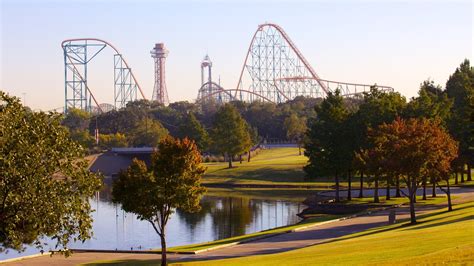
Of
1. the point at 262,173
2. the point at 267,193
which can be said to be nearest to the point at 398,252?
the point at 267,193

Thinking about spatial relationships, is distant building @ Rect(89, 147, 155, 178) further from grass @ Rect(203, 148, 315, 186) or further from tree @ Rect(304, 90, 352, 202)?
tree @ Rect(304, 90, 352, 202)

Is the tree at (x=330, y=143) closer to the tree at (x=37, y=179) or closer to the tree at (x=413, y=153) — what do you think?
the tree at (x=413, y=153)

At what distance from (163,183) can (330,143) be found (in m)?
37.6

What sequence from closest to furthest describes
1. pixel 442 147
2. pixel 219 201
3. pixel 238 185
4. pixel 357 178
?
pixel 442 147
pixel 219 201
pixel 357 178
pixel 238 185

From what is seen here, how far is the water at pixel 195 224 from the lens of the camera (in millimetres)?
55116

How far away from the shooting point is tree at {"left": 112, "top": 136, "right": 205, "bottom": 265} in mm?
39409

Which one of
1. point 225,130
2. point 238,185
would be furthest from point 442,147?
point 225,130

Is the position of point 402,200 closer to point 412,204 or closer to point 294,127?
point 412,204

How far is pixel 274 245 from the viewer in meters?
45.1

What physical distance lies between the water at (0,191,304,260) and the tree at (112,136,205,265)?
12.7m

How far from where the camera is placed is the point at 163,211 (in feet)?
135

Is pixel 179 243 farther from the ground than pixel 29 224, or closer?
closer

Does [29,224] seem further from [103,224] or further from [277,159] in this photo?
[277,159]

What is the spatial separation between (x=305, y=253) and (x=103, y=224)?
3420cm
